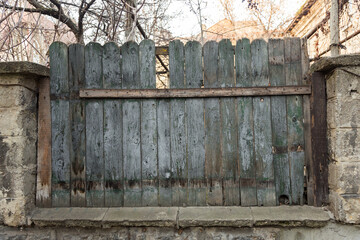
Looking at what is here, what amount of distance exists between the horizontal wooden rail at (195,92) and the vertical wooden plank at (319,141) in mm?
94

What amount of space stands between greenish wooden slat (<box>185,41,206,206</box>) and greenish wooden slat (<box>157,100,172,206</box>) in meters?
0.20

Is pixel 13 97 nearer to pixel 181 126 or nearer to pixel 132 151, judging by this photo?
pixel 132 151

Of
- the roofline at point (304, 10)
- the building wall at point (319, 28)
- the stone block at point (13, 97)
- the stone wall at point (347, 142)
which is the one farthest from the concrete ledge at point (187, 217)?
the roofline at point (304, 10)

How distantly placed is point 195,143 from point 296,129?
0.98 meters

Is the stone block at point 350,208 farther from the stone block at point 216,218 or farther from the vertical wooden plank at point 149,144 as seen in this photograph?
the vertical wooden plank at point 149,144

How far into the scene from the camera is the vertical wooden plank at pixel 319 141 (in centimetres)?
236

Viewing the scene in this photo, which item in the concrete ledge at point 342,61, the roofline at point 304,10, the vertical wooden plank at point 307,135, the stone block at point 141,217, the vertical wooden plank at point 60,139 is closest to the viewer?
the concrete ledge at point 342,61

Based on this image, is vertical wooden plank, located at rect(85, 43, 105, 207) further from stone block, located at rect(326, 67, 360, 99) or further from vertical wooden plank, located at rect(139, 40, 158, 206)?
stone block, located at rect(326, 67, 360, 99)

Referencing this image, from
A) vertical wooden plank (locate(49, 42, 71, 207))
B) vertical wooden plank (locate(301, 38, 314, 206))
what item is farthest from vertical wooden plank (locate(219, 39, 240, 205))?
vertical wooden plank (locate(49, 42, 71, 207))

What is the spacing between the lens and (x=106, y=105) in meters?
2.52

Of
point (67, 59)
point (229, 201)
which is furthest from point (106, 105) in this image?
point (229, 201)

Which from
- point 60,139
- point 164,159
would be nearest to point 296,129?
point 164,159

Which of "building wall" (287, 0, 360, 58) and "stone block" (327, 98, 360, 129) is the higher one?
"building wall" (287, 0, 360, 58)

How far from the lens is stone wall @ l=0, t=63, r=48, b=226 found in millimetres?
2311
